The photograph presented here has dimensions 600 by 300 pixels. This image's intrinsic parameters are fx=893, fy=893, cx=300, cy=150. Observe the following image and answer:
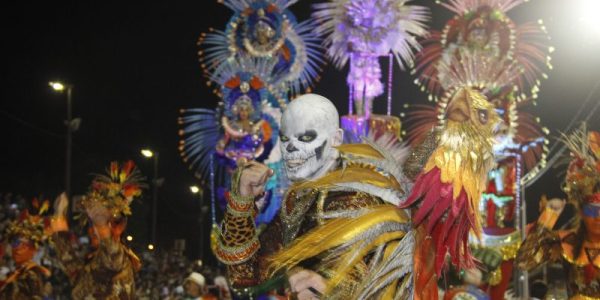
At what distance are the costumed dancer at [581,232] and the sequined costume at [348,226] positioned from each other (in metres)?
4.44

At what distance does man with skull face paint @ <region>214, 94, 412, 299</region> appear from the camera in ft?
12.0

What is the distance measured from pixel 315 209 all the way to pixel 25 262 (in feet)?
31.1

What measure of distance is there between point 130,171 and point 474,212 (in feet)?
27.4

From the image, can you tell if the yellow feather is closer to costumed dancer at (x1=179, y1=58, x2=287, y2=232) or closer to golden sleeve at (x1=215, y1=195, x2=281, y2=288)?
golden sleeve at (x1=215, y1=195, x2=281, y2=288)

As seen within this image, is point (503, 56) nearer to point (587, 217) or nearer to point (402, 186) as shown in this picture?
point (587, 217)

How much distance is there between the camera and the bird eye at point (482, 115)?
3.59m

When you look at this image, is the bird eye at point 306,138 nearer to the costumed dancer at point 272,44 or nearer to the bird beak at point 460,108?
the bird beak at point 460,108

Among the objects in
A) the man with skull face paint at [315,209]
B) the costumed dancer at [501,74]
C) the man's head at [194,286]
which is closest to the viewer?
the man with skull face paint at [315,209]

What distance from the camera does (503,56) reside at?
20500 mm

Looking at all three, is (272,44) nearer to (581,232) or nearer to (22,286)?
(22,286)

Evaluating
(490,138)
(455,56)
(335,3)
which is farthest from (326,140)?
(335,3)

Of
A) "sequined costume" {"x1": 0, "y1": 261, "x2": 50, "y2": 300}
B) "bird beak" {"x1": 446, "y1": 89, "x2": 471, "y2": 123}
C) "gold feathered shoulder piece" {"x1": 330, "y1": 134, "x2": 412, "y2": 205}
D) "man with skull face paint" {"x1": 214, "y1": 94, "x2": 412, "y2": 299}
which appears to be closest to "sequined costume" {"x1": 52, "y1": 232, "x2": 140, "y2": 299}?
"sequined costume" {"x1": 0, "y1": 261, "x2": 50, "y2": 300}

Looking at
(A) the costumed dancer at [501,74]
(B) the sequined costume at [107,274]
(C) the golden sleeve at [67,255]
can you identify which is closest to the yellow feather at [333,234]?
(B) the sequined costume at [107,274]

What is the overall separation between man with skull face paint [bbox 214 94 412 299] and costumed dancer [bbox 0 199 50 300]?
27.6 ft
